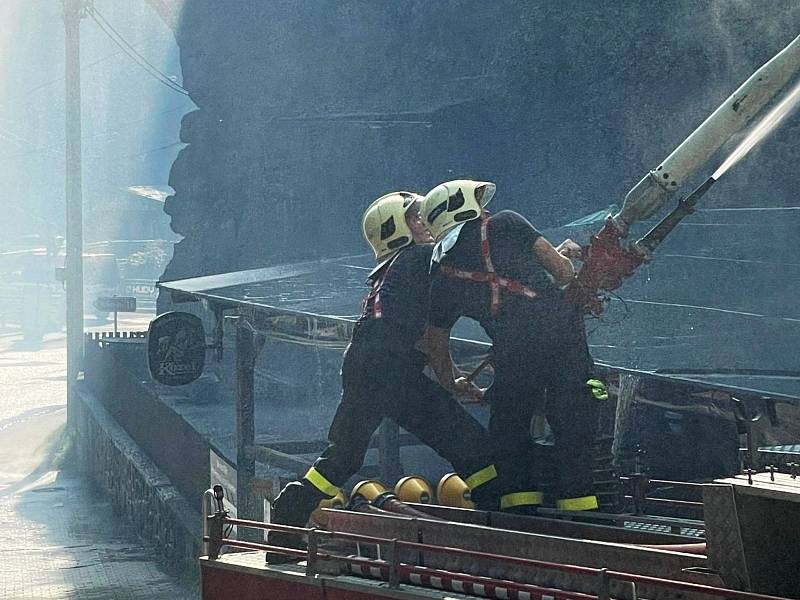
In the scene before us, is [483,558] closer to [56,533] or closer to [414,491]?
[414,491]

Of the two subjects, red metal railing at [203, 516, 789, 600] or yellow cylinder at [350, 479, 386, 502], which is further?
yellow cylinder at [350, 479, 386, 502]

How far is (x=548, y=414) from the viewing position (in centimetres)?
670

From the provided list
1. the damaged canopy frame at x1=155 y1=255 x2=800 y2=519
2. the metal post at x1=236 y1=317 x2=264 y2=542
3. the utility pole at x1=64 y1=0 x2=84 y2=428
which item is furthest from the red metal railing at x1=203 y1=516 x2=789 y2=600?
the utility pole at x1=64 y1=0 x2=84 y2=428

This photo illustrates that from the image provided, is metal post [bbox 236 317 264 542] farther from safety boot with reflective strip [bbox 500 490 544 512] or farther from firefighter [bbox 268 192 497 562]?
safety boot with reflective strip [bbox 500 490 544 512]

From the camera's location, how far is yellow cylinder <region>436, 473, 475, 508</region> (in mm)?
7105

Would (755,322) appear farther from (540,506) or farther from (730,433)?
(540,506)

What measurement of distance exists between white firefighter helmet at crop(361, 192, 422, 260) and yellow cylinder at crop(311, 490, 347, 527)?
1.46m

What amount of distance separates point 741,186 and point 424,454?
6.37m

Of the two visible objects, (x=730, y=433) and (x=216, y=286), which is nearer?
→ (x=730, y=433)

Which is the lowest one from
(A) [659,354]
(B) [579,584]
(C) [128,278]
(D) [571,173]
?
(B) [579,584]

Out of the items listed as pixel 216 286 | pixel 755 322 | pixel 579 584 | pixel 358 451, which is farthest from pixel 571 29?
pixel 579 584

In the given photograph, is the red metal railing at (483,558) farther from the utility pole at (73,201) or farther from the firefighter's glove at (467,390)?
the utility pole at (73,201)

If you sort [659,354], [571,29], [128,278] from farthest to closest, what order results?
1. [128,278]
2. [571,29]
3. [659,354]

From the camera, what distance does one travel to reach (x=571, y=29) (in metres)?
25.9
